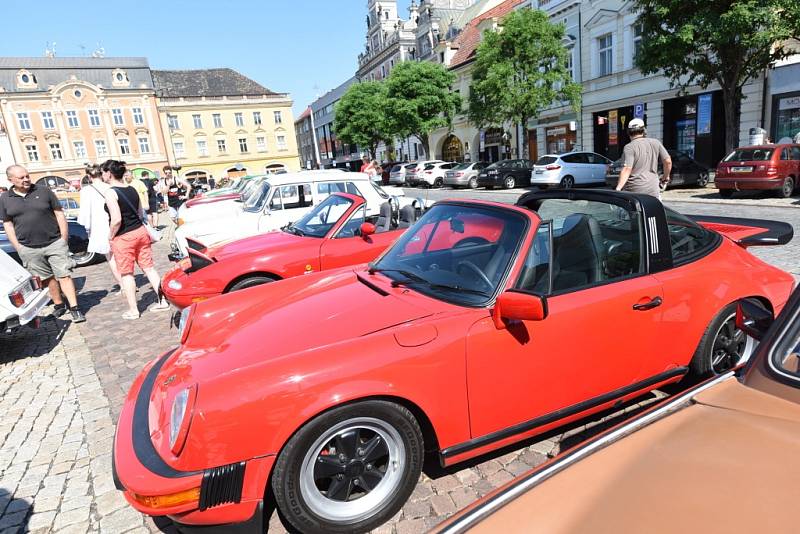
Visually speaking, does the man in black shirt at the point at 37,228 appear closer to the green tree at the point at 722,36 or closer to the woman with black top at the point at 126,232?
the woman with black top at the point at 126,232

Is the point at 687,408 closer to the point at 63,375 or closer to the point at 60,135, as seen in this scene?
the point at 63,375

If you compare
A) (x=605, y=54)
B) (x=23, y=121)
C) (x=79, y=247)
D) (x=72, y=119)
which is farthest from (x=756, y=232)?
(x=23, y=121)

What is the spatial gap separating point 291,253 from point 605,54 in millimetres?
26484

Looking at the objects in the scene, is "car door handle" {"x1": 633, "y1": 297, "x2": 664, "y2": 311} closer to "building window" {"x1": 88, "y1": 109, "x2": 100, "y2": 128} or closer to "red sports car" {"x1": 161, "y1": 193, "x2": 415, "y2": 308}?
"red sports car" {"x1": 161, "y1": 193, "x2": 415, "y2": 308}

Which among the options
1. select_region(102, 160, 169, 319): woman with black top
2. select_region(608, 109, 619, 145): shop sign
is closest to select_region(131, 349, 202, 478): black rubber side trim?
select_region(102, 160, 169, 319): woman with black top

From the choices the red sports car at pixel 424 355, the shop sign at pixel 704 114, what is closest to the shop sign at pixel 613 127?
the shop sign at pixel 704 114

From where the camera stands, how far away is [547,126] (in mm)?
30297

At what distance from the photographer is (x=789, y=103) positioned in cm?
1789

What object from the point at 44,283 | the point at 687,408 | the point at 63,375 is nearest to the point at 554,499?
the point at 687,408

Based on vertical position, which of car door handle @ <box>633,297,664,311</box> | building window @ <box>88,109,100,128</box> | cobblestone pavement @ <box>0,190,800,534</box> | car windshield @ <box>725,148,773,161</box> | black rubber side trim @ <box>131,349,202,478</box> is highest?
building window @ <box>88,109,100,128</box>

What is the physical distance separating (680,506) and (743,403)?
591 mm

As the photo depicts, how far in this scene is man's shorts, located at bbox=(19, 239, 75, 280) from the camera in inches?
232

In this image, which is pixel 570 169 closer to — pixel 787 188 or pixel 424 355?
pixel 787 188

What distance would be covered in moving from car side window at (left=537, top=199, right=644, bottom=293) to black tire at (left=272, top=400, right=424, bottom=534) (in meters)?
1.13
